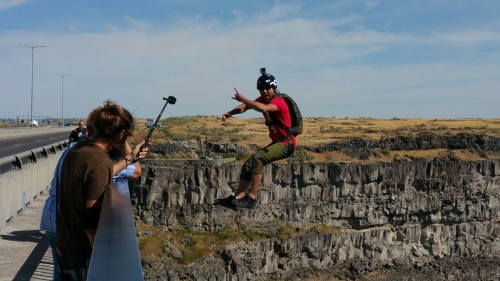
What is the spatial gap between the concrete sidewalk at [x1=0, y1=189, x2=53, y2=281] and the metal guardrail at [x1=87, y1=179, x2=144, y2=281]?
396cm

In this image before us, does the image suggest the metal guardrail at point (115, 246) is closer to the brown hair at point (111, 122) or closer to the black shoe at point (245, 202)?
the brown hair at point (111, 122)

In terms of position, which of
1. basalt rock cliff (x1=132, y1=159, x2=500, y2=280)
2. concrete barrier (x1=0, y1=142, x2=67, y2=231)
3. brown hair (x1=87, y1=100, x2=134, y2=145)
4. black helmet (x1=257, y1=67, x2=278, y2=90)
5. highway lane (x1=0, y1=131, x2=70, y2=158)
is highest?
black helmet (x1=257, y1=67, x2=278, y2=90)

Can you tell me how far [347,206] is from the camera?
66500 millimetres

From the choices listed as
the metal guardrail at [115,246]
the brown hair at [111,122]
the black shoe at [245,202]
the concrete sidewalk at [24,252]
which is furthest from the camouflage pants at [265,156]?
the metal guardrail at [115,246]

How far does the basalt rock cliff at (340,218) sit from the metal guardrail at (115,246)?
45738 millimetres

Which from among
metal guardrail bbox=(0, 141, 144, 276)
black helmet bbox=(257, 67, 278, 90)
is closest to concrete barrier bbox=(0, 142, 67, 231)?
black helmet bbox=(257, 67, 278, 90)

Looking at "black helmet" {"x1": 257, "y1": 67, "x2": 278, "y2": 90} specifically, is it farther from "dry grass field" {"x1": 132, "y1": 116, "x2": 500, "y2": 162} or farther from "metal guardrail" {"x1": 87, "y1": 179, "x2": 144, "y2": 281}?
"dry grass field" {"x1": 132, "y1": 116, "x2": 500, "y2": 162}

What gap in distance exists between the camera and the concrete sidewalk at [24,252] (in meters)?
7.88

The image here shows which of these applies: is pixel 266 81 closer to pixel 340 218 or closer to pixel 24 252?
pixel 24 252

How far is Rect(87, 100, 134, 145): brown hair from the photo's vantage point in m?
4.82

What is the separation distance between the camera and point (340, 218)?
66438 mm

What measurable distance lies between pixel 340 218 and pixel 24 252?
59.3m

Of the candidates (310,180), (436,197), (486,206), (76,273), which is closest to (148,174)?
(310,180)

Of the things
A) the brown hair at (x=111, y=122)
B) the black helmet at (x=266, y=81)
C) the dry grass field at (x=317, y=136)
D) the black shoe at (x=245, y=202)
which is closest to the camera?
the brown hair at (x=111, y=122)
